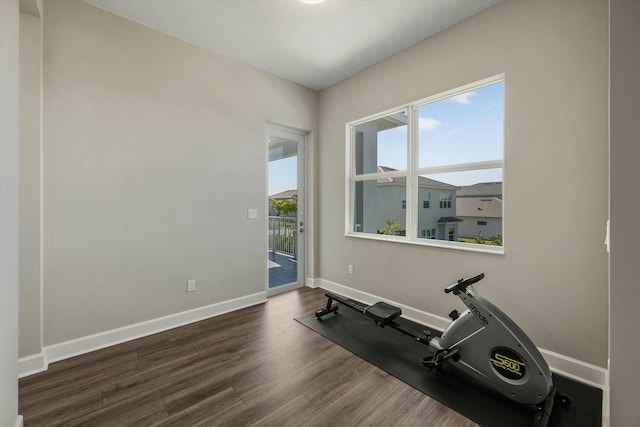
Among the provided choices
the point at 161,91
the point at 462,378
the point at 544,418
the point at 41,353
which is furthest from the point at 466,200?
the point at 41,353

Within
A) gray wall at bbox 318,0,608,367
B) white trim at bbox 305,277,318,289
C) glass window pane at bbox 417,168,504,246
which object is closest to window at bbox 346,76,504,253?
glass window pane at bbox 417,168,504,246

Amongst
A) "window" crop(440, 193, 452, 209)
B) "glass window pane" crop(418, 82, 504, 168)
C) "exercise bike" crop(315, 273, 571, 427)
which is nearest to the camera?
"exercise bike" crop(315, 273, 571, 427)

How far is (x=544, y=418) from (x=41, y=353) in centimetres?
347

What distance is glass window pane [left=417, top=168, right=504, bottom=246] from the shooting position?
2.46m

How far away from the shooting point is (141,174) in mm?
2590

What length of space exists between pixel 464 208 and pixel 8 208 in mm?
3217

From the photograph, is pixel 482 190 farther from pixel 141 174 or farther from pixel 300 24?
pixel 141 174

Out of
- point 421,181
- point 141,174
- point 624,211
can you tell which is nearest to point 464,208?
point 421,181

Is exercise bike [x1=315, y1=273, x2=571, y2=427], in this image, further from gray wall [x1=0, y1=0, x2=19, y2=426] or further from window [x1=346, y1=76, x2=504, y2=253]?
gray wall [x1=0, y1=0, x2=19, y2=426]

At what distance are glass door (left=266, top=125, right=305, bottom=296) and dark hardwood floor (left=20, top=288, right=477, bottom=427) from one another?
144 centimetres

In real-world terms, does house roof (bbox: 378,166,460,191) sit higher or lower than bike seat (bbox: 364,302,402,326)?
higher

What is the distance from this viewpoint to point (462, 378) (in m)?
1.97

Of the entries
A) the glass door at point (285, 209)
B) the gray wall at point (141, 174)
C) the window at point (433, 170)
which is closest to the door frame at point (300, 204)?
the glass door at point (285, 209)

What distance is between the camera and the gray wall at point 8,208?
1178 millimetres
